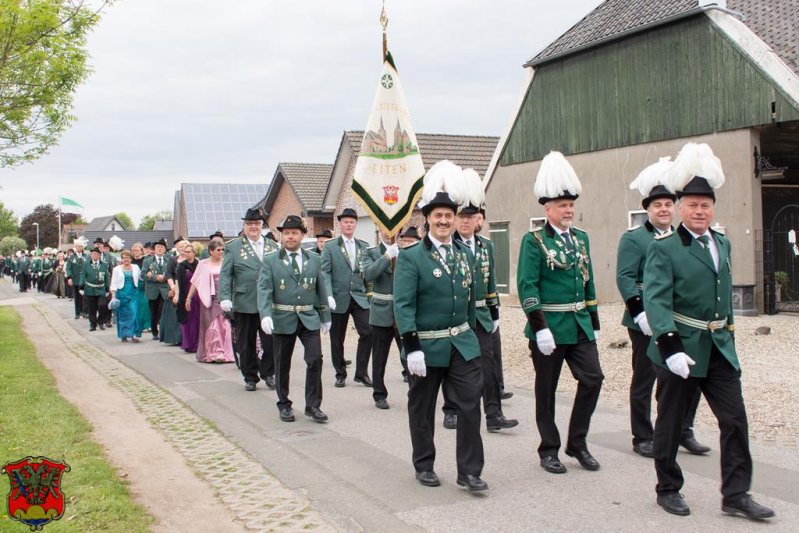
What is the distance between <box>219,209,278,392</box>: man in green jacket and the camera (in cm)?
1052

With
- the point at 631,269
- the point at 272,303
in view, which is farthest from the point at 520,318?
the point at 631,269

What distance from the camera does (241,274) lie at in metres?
11.0

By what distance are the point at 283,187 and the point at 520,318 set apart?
2493cm

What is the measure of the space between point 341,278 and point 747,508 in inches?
262

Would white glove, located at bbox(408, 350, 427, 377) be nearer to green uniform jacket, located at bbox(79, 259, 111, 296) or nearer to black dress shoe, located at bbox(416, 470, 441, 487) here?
black dress shoe, located at bbox(416, 470, 441, 487)

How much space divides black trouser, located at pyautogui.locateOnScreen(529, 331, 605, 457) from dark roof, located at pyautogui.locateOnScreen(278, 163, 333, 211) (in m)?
30.2

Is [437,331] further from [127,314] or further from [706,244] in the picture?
[127,314]

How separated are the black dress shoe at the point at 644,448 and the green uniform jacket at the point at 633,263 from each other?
0.92m

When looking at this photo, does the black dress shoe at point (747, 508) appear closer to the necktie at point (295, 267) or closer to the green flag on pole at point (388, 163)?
the necktie at point (295, 267)

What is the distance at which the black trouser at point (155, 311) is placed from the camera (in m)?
17.8

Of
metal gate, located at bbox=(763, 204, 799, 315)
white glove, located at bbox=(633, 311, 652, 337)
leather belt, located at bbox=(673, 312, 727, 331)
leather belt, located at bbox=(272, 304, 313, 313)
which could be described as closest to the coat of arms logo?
leather belt, located at bbox=(272, 304, 313, 313)

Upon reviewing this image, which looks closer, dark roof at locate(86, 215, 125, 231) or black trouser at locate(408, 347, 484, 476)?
black trouser at locate(408, 347, 484, 476)

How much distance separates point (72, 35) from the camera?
1420 cm

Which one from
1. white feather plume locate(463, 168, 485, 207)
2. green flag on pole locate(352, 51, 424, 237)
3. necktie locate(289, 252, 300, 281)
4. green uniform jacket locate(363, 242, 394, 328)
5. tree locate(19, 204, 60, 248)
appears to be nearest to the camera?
white feather plume locate(463, 168, 485, 207)
